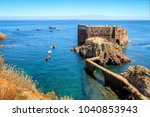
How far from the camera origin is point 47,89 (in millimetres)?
42344

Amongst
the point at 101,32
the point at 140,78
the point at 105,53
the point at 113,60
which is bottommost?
the point at 113,60

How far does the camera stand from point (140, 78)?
125 feet

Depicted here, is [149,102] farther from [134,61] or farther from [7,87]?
[134,61]

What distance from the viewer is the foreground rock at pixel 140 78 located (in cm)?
3706

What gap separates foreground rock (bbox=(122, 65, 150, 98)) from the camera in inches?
1459

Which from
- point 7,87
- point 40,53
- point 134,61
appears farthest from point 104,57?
point 7,87

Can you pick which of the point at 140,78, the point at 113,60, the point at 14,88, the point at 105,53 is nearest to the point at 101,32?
the point at 105,53

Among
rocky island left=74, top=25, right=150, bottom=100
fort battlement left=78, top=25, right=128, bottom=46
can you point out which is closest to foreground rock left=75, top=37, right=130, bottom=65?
rocky island left=74, top=25, right=150, bottom=100

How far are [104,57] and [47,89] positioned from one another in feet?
88.3

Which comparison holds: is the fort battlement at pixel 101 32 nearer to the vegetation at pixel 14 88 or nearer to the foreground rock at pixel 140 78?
the foreground rock at pixel 140 78

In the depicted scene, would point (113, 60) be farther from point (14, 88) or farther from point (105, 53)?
point (14, 88)

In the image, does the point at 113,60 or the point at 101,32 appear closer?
the point at 113,60

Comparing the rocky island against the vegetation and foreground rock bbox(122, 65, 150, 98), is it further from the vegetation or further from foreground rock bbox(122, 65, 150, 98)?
the vegetation

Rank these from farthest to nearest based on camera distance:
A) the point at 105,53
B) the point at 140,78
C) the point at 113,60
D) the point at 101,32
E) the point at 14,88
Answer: the point at 101,32 → the point at 105,53 → the point at 113,60 → the point at 140,78 → the point at 14,88
